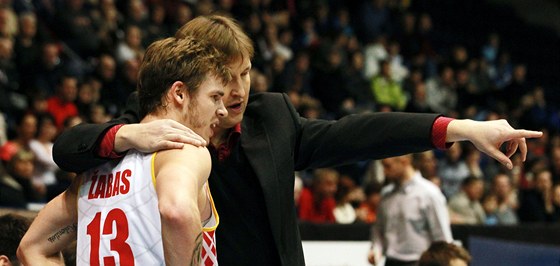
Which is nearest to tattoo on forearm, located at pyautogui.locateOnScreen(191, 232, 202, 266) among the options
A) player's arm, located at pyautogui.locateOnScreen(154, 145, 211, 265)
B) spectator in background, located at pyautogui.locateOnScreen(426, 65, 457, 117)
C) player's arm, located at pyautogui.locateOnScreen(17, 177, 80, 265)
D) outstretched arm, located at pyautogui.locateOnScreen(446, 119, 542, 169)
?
player's arm, located at pyautogui.locateOnScreen(154, 145, 211, 265)

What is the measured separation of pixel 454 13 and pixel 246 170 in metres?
16.3

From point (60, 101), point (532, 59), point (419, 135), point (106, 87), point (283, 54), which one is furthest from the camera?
point (532, 59)

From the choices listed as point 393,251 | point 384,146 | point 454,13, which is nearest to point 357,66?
point 454,13

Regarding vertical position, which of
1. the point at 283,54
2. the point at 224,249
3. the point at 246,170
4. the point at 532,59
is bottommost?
the point at 532,59

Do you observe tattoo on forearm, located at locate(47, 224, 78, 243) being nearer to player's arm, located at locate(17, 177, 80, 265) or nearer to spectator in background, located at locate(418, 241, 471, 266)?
player's arm, located at locate(17, 177, 80, 265)

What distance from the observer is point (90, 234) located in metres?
2.75

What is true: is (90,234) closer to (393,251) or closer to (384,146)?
(384,146)

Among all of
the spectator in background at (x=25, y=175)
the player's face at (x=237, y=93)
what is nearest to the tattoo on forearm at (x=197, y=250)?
the player's face at (x=237, y=93)

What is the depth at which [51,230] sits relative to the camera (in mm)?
3064

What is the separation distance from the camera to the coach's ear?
2754 mm

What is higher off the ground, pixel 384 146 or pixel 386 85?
pixel 384 146

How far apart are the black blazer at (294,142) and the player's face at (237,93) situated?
0.12 metres

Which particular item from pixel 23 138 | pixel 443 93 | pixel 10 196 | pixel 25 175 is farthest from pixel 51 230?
pixel 443 93

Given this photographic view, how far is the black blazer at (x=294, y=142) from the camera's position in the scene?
3.27 meters
